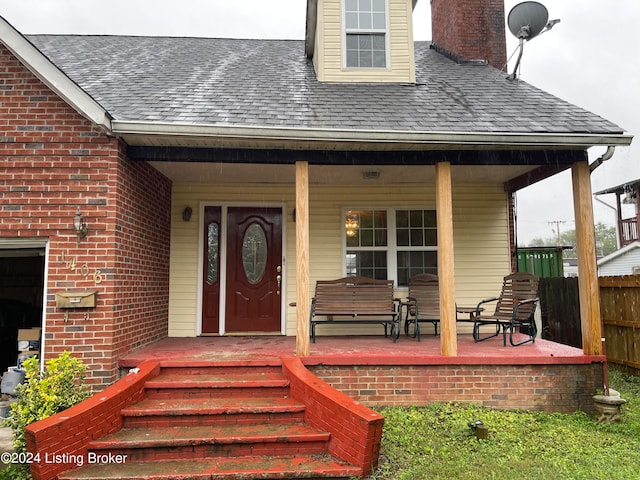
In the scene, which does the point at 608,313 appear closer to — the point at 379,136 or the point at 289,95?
the point at 379,136

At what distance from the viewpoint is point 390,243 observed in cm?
702

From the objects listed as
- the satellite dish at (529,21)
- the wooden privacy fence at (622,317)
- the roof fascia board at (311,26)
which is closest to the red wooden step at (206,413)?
the wooden privacy fence at (622,317)

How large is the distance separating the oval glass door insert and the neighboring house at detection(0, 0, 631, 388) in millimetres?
22

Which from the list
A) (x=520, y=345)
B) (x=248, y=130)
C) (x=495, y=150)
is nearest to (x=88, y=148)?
(x=248, y=130)

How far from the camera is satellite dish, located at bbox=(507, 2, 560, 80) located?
6492 mm

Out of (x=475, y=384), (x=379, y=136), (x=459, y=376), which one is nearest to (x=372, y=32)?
(x=379, y=136)

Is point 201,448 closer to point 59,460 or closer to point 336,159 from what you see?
point 59,460

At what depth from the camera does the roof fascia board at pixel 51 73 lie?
4309mm

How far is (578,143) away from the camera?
4.84 m

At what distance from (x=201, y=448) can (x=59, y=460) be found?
98cm

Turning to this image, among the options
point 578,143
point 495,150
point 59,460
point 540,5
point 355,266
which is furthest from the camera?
point 355,266

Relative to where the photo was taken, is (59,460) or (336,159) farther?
(336,159)

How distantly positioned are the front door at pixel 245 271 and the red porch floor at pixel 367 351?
1.58 ft

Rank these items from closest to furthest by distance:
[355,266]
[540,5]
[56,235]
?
1. [56,235]
2. [540,5]
3. [355,266]
